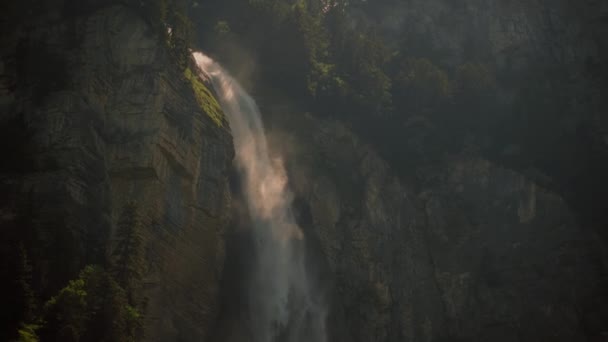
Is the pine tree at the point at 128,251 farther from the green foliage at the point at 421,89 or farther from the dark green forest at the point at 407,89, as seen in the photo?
the green foliage at the point at 421,89

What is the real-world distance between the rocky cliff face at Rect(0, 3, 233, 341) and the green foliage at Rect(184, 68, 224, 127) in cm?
74

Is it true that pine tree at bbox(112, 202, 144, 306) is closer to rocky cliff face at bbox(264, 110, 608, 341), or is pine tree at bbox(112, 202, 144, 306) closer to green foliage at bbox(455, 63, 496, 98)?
rocky cliff face at bbox(264, 110, 608, 341)

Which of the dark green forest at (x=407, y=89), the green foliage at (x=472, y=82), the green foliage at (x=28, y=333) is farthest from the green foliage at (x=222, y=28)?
the green foliage at (x=28, y=333)

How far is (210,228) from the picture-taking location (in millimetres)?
33281

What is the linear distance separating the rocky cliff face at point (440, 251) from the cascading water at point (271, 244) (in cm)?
141

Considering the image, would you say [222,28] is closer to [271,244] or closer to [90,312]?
[271,244]

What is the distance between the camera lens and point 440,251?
4434 cm

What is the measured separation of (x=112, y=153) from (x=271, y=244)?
11.1m

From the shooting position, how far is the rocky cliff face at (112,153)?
1093 inches

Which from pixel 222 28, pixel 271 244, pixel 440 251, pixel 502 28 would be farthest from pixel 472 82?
pixel 271 244

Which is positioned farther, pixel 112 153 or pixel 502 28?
pixel 502 28

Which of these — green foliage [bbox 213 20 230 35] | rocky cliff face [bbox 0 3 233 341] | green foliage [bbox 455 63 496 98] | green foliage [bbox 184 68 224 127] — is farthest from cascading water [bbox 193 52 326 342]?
green foliage [bbox 455 63 496 98]

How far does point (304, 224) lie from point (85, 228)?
1582 centimetres

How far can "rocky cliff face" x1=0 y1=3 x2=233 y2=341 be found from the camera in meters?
27.8
